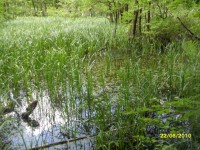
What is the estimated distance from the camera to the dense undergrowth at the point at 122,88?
2223mm

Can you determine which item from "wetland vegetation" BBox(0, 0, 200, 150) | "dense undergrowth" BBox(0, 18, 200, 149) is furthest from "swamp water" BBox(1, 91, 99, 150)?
"dense undergrowth" BBox(0, 18, 200, 149)

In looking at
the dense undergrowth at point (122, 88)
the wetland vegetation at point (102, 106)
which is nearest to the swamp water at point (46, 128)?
the wetland vegetation at point (102, 106)

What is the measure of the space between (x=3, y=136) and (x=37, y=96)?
41.1 inches

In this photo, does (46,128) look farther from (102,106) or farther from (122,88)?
(122,88)

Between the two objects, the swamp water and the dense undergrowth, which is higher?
the dense undergrowth

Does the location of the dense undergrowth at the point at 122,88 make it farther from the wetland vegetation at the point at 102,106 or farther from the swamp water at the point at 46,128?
the swamp water at the point at 46,128

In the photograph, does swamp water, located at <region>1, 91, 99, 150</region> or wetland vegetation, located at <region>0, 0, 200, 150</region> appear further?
swamp water, located at <region>1, 91, 99, 150</region>

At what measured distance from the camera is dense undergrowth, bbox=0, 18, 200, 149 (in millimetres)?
2223

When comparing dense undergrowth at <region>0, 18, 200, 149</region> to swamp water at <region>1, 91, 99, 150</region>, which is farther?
swamp water at <region>1, 91, 99, 150</region>

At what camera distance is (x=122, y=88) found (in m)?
3.12

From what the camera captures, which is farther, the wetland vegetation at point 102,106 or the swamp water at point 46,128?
the swamp water at point 46,128

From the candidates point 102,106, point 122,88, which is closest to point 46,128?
point 102,106

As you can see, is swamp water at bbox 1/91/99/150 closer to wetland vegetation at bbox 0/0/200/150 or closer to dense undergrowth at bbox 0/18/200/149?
wetland vegetation at bbox 0/0/200/150

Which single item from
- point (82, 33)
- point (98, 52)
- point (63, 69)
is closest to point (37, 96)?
point (63, 69)
